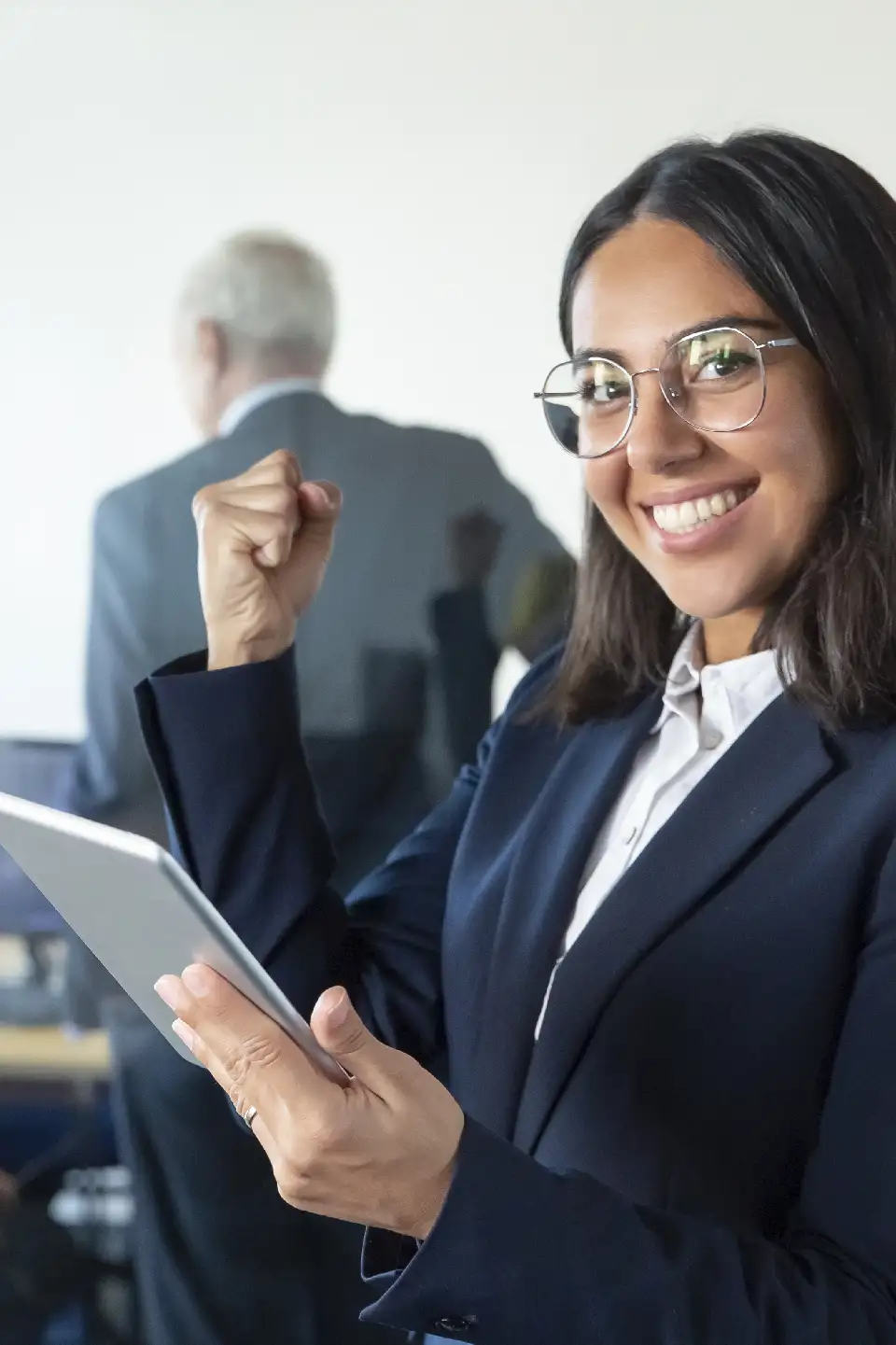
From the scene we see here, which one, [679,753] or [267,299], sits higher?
[267,299]

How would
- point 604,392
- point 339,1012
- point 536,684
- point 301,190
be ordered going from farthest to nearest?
point 301,190 → point 536,684 → point 604,392 → point 339,1012

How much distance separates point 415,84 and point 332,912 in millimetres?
1287

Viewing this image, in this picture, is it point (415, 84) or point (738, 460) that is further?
point (415, 84)

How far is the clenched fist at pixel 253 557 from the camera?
125cm

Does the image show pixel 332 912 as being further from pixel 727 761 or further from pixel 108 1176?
pixel 108 1176

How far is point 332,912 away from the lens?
1.24 m

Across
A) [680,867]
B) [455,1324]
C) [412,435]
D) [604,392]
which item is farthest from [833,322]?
[412,435]

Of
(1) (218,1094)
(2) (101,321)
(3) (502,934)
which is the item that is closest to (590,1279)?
(3) (502,934)

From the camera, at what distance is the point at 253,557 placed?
1275mm

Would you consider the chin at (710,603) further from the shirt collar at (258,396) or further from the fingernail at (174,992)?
the shirt collar at (258,396)

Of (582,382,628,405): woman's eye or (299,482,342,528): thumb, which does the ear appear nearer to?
(299,482,342,528): thumb

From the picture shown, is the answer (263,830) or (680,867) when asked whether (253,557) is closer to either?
(263,830)

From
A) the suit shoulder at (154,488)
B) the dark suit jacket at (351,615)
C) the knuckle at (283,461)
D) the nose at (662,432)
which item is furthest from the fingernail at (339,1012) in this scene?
the suit shoulder at (154,488)

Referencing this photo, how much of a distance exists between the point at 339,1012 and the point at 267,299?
1467mm
